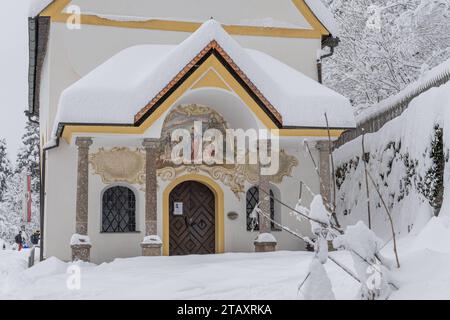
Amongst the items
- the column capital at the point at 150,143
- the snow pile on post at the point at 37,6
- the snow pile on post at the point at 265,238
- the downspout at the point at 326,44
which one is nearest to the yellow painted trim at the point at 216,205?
the snow pile on post at the point at 265,238

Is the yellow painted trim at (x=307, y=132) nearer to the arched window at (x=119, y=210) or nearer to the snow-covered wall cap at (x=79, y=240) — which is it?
the arched window at (x=119, y=210)

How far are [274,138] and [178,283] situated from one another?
5.94 m

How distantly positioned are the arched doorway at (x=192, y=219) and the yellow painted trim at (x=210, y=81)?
297 centimetres

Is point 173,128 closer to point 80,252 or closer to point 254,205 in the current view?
point 254,205

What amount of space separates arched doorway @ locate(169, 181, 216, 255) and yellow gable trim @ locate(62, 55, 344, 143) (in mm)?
2722

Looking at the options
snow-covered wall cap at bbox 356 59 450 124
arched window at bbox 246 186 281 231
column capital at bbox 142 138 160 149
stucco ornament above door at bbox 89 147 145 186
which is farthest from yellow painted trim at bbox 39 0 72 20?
snow-covered wall cap at bbox 356 59 450 124

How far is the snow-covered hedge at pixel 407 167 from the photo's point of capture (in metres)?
12.9

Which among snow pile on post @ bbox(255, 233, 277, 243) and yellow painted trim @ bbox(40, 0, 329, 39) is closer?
snow pile on post @ bbox(255, 233, 277, 243)

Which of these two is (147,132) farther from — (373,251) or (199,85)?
(373,251)

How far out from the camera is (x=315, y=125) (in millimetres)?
14891

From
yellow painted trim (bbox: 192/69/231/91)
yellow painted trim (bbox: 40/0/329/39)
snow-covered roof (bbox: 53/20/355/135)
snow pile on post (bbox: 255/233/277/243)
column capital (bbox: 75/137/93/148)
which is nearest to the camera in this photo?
snow-covered roof (bbox: 53/20/355/135)

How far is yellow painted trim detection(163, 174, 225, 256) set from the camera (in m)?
15.5

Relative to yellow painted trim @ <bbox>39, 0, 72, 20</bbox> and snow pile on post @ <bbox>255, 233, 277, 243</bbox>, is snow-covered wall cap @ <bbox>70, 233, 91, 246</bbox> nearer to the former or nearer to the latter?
snow pile on post @ <bbox>255, 233, 277, 243</bbox>

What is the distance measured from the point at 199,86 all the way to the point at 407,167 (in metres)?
5.05
